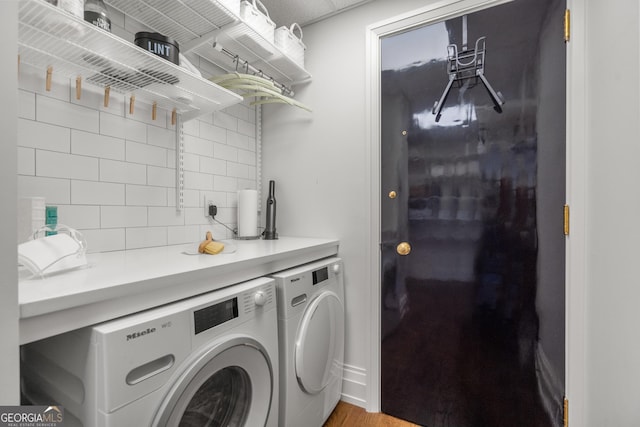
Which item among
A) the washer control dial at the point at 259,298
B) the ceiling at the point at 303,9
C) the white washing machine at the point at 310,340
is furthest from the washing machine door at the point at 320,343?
the ceiling at the point at 303,9

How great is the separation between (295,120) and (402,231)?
3.55ft

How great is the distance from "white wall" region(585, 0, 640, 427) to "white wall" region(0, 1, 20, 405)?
145 cm

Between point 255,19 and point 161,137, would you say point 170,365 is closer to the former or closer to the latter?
point 161,137

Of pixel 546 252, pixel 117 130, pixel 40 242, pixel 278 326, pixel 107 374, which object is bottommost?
pixel 278 326

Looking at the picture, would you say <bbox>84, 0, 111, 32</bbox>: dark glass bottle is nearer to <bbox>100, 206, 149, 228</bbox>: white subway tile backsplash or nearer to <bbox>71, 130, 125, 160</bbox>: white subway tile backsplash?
<bbox>71, 130, 125, 160</bbox>: white subway tile backsplash

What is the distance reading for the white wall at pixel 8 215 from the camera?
1.57ft

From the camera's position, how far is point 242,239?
185 cm

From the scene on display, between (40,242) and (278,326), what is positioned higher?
(40,242)

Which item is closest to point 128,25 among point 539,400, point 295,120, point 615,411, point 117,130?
point 117,130

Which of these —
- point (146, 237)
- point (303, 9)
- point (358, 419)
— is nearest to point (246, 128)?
point (303, 9)

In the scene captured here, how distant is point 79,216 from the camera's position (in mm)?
1198

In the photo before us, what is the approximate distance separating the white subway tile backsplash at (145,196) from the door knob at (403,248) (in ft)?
4.49

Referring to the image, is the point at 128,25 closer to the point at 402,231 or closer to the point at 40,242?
the point at 40,242

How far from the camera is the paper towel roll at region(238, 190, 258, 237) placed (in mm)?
1815
